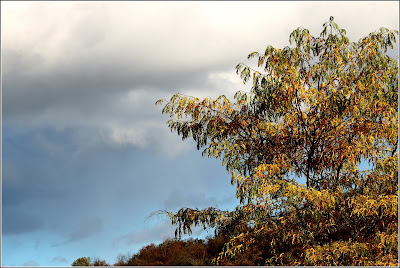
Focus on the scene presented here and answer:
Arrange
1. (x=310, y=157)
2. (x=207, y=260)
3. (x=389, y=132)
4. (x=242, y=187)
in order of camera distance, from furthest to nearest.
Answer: (x=207, y=260)
(x=310, y=157)
(x=389, y=132)
(x=242, y=187)

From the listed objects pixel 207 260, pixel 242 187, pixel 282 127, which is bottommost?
pixel 207 260

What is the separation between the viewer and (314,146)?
28.0ft

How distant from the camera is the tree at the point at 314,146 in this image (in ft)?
25.7

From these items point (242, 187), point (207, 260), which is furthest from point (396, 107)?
point (207, 260)

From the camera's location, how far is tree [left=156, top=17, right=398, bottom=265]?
25.7ft

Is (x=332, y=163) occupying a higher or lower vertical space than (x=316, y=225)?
higher

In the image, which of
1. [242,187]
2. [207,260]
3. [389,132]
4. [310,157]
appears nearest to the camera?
[242,187]

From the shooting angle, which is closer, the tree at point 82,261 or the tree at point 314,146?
the tree at point 314,146

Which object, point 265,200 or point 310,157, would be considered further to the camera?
point 310,157

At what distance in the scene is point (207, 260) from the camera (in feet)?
34.8

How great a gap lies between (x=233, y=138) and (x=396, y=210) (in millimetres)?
2778

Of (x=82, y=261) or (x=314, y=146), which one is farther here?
(x=82, y=261)

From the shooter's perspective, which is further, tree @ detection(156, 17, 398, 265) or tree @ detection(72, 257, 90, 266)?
tree @ detection(72, 257, 90, 266)

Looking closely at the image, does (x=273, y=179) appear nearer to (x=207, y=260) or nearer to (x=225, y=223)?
(x=225, y=223)
